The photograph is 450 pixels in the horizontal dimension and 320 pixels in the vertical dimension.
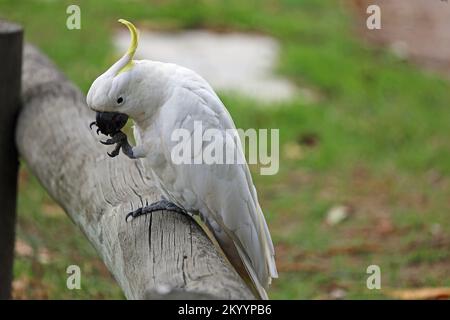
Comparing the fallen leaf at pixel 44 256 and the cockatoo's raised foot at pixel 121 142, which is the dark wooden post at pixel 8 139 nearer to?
the fallen leaf at pixel 44 256

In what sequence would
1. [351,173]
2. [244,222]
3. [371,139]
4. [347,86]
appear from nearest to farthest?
[244,222]
[351,173]
[371,139]
[347,86]

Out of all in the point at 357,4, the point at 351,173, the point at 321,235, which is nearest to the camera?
the point at 321,235

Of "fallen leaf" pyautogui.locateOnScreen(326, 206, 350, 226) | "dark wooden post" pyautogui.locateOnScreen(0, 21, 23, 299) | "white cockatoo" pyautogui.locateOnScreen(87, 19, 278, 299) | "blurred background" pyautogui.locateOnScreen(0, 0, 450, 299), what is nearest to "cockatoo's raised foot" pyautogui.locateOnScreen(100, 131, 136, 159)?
"white cockatoo" pyautogui.locateOnScreen(87, 19, 278, 299)

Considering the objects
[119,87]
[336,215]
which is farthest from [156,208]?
[336,215]

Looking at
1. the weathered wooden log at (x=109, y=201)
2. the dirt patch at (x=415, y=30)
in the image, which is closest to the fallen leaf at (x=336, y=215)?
the weathered wooden log at (x=109, y=201)

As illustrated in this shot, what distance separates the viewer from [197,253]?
1920 mm

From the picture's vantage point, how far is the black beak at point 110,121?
2.14 metres

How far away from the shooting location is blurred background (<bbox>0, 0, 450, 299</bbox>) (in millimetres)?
3666

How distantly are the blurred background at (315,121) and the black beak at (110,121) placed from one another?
1222mm

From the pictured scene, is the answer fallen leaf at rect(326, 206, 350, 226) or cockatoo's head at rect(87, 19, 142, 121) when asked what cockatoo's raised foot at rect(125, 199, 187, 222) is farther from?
fallen leaf at rect(326, 206, 350, 226)
